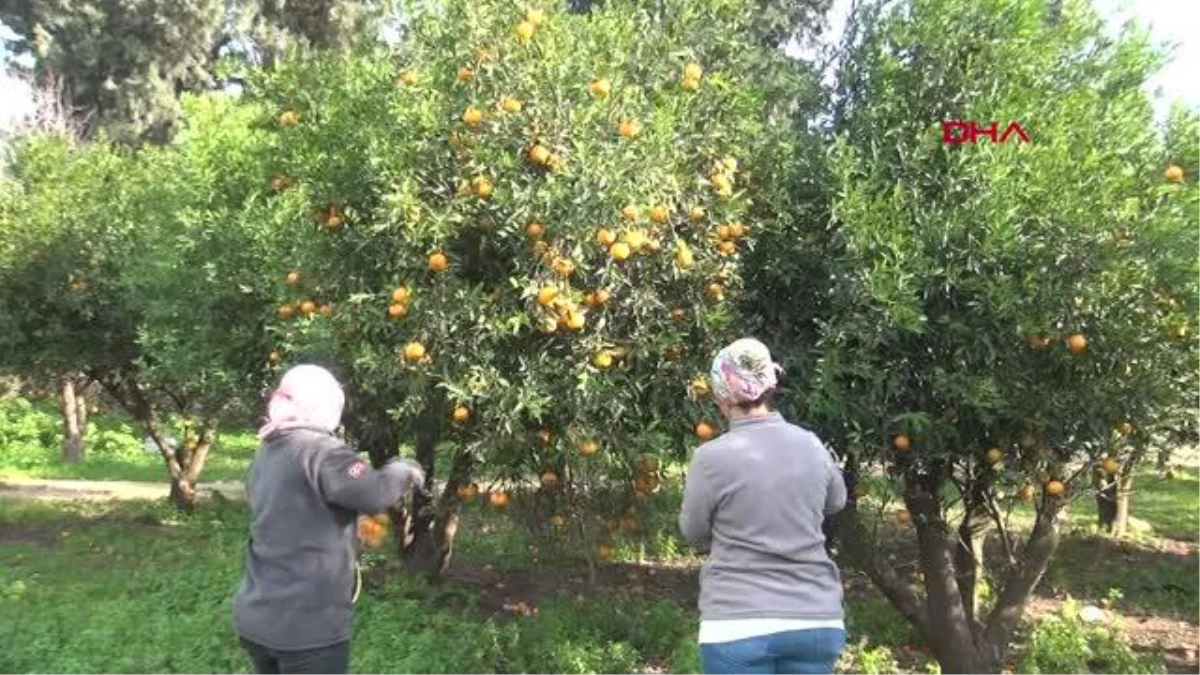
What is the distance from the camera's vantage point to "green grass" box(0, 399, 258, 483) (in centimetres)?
1662

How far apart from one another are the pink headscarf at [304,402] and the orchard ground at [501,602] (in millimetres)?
2054

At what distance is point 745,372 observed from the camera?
3.25 metres

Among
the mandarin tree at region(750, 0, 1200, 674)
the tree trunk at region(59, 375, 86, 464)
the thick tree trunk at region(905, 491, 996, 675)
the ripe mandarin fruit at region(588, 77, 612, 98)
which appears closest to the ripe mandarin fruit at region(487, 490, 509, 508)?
the mandarin tree at region(750, 0, 1200, 674)

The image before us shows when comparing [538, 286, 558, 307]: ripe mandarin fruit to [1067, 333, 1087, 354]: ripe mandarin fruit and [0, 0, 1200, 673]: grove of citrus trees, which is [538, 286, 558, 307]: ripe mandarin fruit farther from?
[1067, 333, 1087, 354]: ripe mandarin fruit

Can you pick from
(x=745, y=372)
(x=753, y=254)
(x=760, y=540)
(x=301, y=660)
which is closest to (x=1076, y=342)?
(x=753, y=254)

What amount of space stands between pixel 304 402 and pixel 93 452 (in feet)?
56.7

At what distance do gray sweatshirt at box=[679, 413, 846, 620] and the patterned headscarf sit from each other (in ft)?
0.29

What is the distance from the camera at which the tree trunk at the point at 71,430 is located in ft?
56.1

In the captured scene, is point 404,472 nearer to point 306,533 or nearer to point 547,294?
point 306,533

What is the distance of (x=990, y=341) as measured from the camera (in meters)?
Answer: 4.41

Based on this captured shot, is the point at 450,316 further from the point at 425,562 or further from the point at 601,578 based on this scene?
the point at 601,578

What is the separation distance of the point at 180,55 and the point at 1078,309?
69.3 feet

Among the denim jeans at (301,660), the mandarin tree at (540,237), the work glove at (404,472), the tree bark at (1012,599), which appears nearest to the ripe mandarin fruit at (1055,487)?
the tree bark at (1012,599)

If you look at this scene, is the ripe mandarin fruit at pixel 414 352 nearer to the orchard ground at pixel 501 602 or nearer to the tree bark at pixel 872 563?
the orchard ground at pixel 501 602
